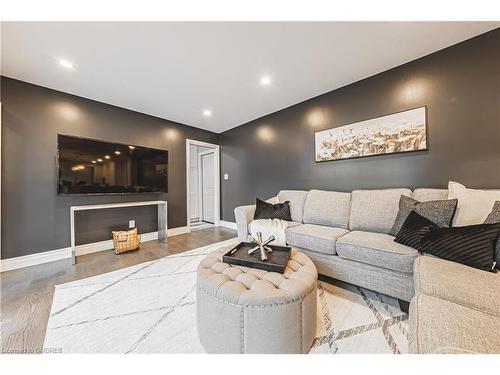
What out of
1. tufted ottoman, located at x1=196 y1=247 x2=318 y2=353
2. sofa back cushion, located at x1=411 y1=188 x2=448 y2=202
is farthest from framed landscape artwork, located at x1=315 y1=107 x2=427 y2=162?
tufted ottoman, located at x1=196 y1=247 x2=318 y2=353

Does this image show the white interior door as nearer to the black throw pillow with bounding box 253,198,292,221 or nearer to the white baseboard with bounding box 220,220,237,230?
the white baseboard with bounding box 220,220,237,230

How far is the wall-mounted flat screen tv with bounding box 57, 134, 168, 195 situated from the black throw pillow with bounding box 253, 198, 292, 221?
1.95 metres

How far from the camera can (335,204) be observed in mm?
2436

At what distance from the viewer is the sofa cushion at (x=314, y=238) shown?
6.07 feet

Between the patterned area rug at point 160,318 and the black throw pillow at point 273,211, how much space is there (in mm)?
1026

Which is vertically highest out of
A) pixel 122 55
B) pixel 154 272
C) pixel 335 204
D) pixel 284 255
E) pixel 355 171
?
pixel 122 55

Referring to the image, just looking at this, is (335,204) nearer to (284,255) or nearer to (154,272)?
(284,255)

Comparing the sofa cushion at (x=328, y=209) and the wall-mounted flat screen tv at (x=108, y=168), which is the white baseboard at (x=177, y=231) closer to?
the wall-mounted flat screen tv at (x=108, y=168)

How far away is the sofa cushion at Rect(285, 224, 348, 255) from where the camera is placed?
185 cm

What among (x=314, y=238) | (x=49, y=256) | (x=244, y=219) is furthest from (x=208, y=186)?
(x=314, y=238)
